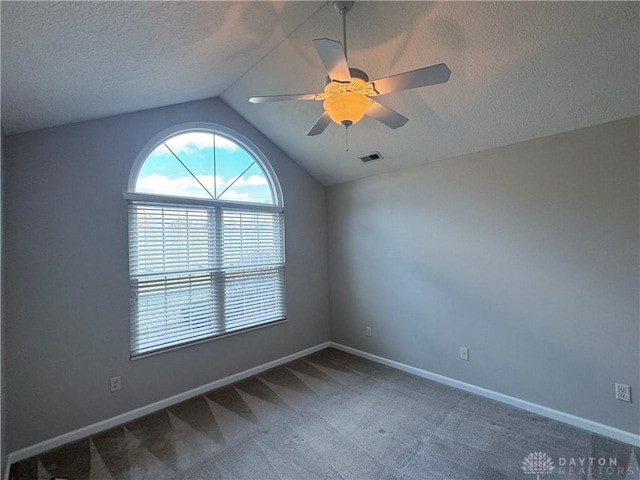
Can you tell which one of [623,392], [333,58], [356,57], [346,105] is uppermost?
[356,57]

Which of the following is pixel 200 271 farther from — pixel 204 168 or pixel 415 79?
pixel 415 79

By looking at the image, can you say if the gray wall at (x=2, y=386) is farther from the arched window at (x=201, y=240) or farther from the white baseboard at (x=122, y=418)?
the arched window at (x=201, y=240)

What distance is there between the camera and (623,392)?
6.86 feet

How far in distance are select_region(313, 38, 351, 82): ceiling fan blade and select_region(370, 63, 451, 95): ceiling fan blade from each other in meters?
0.17

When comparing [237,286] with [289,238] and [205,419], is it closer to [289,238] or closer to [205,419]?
[289,238]

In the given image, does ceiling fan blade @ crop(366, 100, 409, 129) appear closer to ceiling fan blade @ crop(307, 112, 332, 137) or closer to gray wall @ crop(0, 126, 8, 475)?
ceiling fan blade @ crop(307, 112, 332, 137)

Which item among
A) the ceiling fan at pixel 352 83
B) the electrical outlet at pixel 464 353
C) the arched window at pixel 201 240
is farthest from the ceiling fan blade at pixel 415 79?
the electrical outlet at pixel 464 353

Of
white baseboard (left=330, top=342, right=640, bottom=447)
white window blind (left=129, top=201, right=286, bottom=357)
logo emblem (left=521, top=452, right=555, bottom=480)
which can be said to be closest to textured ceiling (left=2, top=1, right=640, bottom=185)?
white window blind (left=129, top=201, right=286, bottom=357)

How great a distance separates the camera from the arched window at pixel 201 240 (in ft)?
8.65

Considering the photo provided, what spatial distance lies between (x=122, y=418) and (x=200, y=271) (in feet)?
4.52

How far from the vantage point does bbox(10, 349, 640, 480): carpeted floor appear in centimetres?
188

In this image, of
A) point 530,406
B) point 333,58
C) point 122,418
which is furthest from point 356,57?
point 122,418

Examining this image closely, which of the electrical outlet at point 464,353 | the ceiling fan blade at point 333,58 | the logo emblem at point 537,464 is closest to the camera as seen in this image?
the ceiling fan blade at point 333,58

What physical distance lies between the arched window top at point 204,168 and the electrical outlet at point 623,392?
138 inches
